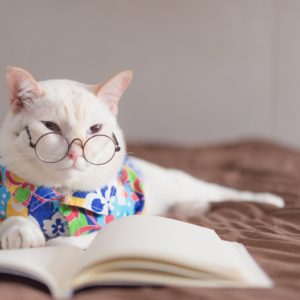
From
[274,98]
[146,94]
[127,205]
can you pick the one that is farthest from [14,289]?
[274,98]

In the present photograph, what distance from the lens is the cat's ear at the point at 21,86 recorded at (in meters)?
0.96

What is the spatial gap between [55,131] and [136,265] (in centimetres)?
36

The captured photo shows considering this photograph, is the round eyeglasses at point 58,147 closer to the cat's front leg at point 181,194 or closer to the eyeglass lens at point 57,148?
the eyeglass lens at point 57,148

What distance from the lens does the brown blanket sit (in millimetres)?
700

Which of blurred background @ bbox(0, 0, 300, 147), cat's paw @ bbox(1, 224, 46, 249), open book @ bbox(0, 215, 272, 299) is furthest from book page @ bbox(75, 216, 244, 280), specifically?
blurred background @ bbox(0, 0, 300, 147)

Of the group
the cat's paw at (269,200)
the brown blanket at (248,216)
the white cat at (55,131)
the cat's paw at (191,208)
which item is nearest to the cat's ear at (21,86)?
the white cat at (55,131)

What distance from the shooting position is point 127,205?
113 cm

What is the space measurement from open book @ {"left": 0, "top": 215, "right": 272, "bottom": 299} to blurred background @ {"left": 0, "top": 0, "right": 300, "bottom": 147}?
1.80m

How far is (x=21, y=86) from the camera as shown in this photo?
0.98 m

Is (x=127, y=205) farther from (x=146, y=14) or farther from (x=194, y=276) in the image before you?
(x=146, y=14)

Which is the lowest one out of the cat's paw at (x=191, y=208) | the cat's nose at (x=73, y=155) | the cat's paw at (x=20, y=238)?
the cat's paw at (x=191, y=208)

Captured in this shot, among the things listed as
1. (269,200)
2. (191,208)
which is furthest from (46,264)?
(269,200)

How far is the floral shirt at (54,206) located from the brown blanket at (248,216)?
23 cm

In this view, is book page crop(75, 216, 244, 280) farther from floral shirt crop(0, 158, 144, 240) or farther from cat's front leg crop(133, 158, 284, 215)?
cat's front leg crop(133, 158, 284, 215)
